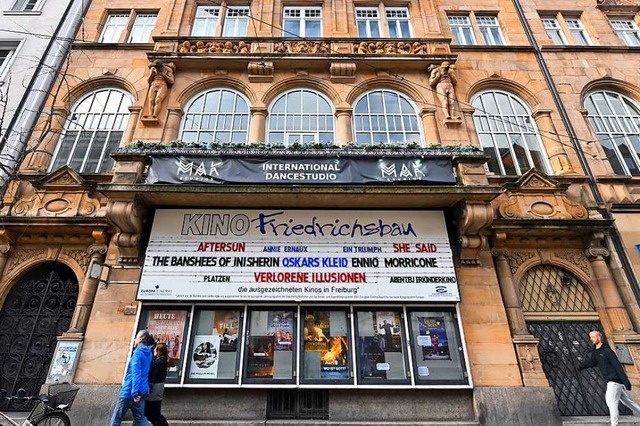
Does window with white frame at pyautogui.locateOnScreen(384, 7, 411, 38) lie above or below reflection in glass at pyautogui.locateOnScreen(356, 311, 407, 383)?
above

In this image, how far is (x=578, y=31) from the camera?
46.8 ft

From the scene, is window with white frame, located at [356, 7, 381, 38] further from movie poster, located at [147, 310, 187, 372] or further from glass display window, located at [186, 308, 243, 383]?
movie poster, located at [147, 310, 187, 372]

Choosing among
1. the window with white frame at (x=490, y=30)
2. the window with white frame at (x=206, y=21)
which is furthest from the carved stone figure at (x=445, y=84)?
the window with white frame at (x=206, y=21)

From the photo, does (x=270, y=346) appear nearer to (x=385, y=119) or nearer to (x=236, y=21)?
(x=385, y=119)

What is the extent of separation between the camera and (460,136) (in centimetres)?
1102

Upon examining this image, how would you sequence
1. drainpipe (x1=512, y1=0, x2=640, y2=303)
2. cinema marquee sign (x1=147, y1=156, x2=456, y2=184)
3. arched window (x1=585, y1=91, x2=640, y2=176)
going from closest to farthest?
cinema marquee sign (x1=147, y1=156, x2=456, y2=184) < drainpipe (x1=512, y1=0, x2=640, y2=303) < arched window (x1=585, y1=91, x2=640, y2=176)

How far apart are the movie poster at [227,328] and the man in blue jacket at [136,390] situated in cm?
239

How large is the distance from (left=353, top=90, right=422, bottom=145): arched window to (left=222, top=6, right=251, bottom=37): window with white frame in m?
5.89

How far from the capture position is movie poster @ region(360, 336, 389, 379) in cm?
803

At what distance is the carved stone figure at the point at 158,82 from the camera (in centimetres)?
1109

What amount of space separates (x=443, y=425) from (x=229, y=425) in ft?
15.3

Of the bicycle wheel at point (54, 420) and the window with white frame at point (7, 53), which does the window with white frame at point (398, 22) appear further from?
the bicycle wheel at point (54, 420)

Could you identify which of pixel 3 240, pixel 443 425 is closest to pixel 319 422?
pixel 443 425

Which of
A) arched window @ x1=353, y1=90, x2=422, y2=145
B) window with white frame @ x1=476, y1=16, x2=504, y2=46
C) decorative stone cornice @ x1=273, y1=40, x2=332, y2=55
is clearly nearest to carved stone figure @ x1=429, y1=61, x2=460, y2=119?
arched window @ x1=353, y1=90, x2=422, y2=145
